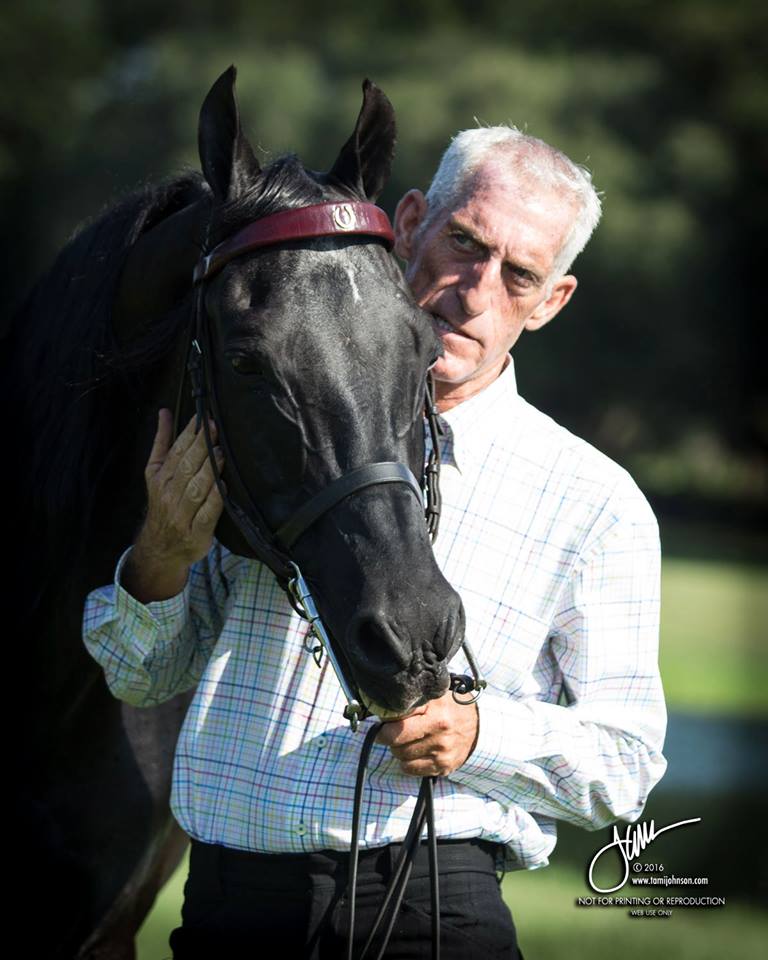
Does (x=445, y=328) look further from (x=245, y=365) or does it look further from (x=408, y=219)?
(x=245, y=365)

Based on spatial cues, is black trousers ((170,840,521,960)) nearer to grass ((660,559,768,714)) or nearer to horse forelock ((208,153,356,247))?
horse forelock ((208,153,356,247))

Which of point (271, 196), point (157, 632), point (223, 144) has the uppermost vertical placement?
point (223, 144)

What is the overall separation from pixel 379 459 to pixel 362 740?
2.14 feet

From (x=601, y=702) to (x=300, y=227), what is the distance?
1225 mm

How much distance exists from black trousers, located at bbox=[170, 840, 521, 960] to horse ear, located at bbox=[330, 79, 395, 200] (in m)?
1.46

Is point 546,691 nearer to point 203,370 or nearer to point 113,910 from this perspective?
point 203,370

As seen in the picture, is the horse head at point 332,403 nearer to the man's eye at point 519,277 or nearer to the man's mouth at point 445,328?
the man's mouth at point 445,328

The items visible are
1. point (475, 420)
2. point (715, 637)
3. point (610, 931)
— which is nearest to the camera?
point (475, 420)

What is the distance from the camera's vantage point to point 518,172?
3002mm

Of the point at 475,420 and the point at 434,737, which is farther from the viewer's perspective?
the point at 475,420

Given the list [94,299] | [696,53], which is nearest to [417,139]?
[696,53]

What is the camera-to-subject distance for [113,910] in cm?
327

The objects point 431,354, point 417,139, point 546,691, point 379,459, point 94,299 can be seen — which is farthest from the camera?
point 417,139

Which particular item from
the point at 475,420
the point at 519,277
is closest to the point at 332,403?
the point at 475,420
